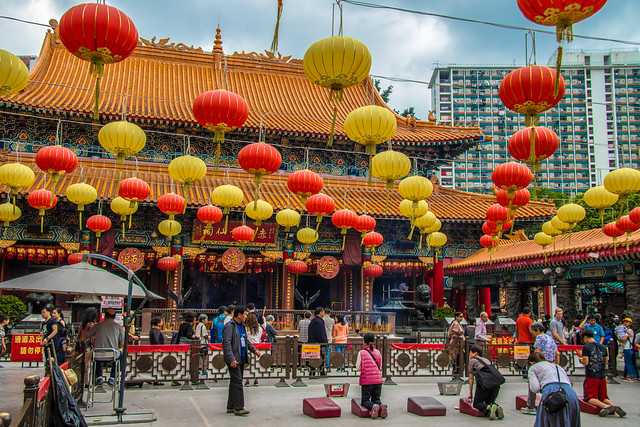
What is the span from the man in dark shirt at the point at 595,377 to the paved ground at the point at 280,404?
0.19 meters

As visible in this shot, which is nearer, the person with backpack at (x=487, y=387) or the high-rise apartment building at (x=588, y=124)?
the person with backpack at (x=487, y=387)

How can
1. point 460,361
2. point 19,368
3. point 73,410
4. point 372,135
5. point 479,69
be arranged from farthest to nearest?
point 479,69
point 19,368
point 460,361
point 372,135
point 73,410

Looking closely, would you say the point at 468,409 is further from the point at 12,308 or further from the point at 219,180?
the point at 219,180

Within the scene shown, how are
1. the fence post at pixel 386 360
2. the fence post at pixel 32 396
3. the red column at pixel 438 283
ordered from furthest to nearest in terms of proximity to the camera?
1. the red column at pixel 438 283
2. the fence post at pixel 386 360
3. the fence post at pixel 32 396

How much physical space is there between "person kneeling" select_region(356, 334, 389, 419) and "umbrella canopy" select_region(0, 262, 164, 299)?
3094 mm

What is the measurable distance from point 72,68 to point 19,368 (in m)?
11.9

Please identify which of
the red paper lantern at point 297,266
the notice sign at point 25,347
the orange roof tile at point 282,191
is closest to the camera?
the notice sign at point 25,347

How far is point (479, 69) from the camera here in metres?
95.8

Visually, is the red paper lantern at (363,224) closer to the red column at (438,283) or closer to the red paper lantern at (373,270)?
the red paper lantern at (373,270)

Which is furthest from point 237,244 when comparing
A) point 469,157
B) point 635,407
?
point 469,157

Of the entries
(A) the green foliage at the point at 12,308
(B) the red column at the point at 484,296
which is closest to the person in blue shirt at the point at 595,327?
(B) the red column at the point at 484,296

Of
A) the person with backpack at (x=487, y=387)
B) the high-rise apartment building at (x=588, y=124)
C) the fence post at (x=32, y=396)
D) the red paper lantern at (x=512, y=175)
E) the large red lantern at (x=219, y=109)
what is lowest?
the person with backpack at (x=487, y=387)

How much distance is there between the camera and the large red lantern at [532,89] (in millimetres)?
8023

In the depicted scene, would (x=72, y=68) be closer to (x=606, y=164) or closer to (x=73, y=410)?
(x=73, y=410)
